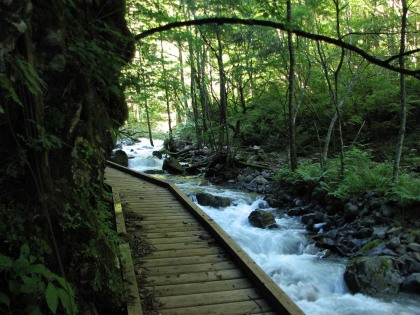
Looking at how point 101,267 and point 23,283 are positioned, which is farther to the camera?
point 101,267

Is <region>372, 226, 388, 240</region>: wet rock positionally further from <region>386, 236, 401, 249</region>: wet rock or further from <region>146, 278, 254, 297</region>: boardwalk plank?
<region>146, 278, 254, 297</region>: boardwalk plank

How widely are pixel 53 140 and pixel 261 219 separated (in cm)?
732

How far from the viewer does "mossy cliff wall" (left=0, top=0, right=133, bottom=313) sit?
208cm

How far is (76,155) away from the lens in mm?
2922

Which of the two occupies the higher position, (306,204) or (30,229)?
(30,229)

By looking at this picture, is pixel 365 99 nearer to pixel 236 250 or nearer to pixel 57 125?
pixel 236 250

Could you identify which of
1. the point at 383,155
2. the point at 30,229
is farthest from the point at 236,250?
the point at 383,155

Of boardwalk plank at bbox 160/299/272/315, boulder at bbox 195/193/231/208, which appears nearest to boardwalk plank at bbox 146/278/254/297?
boardwalk plank at bbox 160/299/272/315

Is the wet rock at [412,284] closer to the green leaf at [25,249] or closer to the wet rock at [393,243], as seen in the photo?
the wet rock at [393,243]

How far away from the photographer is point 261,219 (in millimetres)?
8992

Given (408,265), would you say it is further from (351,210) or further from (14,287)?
(14,287)

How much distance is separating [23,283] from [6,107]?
Answer: 42.4 inches

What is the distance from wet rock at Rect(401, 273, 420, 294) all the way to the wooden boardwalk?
2.80 meters

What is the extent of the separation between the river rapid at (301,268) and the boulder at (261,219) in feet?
0.54
